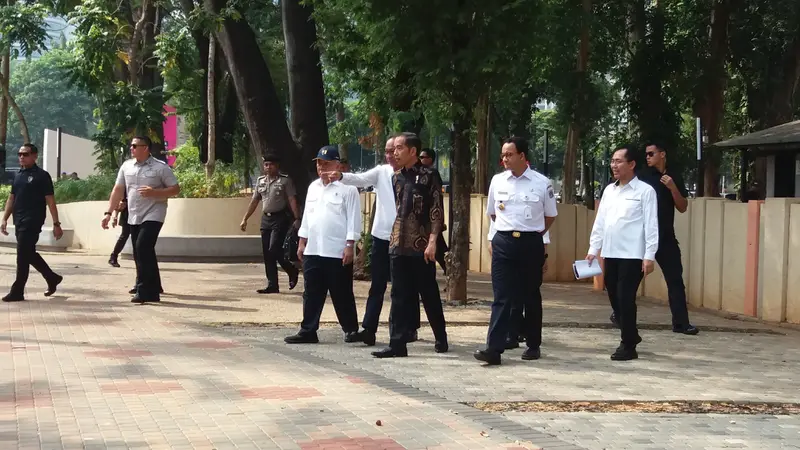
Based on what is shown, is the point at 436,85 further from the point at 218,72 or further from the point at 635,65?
the point at 218,72

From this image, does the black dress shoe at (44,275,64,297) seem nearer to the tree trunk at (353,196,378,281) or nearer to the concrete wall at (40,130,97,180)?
the tree trunk at (353,196,378,281)

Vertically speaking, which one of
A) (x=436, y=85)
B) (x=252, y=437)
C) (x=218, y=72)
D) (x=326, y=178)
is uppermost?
(x=218, y=72)

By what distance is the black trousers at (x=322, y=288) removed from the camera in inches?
413

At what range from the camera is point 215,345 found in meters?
10.1

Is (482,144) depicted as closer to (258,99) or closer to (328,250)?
(258,99)

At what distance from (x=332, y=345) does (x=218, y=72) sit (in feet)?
73.3

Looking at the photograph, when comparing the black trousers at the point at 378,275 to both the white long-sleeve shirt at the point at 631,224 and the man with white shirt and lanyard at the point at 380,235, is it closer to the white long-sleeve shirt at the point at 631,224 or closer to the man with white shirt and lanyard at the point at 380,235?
the man with white shirt and lanyard at the point at 380,235

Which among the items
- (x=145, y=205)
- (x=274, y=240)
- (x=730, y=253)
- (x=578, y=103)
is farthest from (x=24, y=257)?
(x=578, y=103)

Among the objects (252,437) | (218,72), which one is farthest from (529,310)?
(218,72)

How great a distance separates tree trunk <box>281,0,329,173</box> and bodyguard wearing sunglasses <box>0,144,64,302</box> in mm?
5559

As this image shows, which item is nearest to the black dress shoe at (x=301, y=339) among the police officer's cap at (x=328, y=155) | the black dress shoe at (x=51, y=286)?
the police officer's cap at (x=328, y=155)

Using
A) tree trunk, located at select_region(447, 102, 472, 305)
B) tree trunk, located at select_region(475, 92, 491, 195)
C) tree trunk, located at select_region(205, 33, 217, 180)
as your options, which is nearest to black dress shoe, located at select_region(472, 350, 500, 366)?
tree trunk, located at select_region(447, 102, 472, 305)

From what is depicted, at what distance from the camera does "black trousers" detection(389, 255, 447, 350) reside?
31.9 feet

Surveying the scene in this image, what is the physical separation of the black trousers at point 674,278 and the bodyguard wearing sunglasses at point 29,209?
21.1 feet
